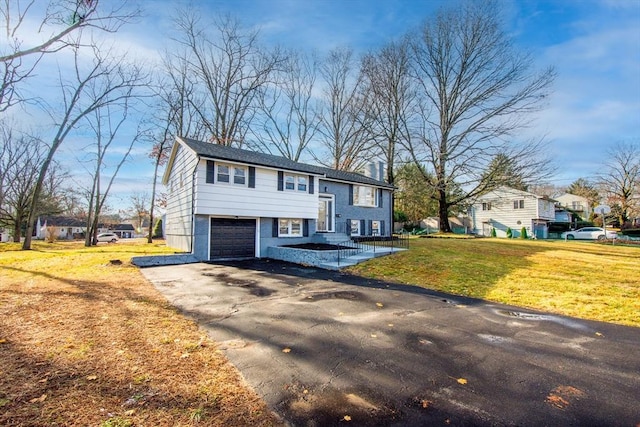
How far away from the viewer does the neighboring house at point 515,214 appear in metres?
31.0

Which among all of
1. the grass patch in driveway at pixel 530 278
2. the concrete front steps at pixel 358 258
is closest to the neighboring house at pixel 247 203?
the concrete front steps at pixel 358 258

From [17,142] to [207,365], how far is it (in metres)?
36.2

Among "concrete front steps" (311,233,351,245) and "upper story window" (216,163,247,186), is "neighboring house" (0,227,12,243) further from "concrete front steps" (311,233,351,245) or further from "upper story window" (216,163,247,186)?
"concrete front steps" (311,233,351,245)

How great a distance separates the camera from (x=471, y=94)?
22453 mm

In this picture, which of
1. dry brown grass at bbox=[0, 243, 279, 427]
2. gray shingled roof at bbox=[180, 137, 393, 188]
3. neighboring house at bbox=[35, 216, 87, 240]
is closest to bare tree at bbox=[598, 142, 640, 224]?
gray shingled roof at bbox=[180, 137, 393, 188]

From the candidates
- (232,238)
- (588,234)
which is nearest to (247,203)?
(232,238)

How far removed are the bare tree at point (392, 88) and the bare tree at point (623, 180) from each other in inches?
1271

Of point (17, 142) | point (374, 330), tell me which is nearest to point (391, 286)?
point (374, 330)

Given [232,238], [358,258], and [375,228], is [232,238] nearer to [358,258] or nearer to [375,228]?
[358,258]

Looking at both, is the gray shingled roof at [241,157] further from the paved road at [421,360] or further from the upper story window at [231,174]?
the paved road at [421,360]

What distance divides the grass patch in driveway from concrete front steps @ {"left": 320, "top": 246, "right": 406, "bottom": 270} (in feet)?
1.56

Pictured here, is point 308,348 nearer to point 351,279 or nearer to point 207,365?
point 207,365

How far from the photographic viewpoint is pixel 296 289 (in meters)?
8.09

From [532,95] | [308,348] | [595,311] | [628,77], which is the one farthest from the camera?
[532,95]
